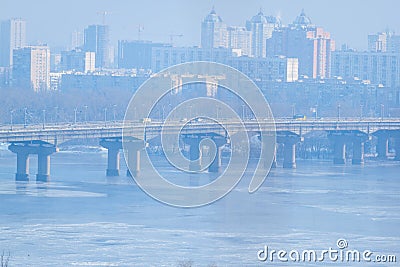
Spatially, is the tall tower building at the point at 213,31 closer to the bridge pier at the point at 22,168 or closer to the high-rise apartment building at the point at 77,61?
the high-rise apartment building at the point at 77,61

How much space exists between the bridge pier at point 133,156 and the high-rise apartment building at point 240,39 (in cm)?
3382

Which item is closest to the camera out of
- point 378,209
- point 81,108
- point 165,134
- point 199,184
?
point 378,209

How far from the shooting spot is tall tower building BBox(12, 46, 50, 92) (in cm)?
4777

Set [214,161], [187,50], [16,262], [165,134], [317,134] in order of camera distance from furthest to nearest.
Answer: [187,50], [317,134], [165,134], [214,161], [16,262]

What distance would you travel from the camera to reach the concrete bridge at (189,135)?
2284cm

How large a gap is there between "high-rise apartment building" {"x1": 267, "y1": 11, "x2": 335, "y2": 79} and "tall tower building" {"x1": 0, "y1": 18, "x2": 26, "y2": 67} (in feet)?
44.1

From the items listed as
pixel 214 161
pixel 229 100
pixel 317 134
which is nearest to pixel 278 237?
pixel 214 161

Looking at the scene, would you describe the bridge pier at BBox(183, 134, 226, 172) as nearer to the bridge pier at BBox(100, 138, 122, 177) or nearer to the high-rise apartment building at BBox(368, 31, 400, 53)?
the bridge pier at BBox(100, 138, 122, 177)

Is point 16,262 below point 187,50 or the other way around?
below

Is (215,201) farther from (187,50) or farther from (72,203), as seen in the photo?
(187,50)

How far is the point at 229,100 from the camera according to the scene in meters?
38.1

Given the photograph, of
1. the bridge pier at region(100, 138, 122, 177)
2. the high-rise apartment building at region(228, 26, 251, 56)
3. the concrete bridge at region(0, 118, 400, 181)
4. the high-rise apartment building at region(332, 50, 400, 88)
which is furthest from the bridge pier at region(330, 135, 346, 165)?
the high-rise apartment building at region(228, 26, 251, 56)

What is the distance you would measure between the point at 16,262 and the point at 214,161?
1120 cm

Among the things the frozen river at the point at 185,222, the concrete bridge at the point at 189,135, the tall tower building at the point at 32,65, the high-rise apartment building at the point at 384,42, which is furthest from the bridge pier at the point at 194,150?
the high-rise apartment building at the point at 384,42
